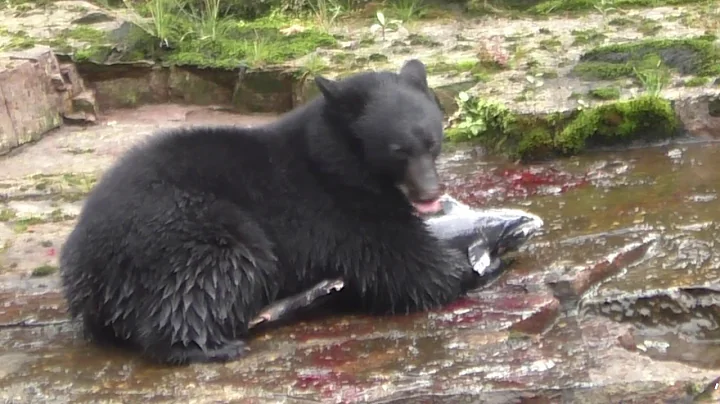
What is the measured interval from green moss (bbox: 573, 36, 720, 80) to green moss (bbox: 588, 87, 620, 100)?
38 centimetres

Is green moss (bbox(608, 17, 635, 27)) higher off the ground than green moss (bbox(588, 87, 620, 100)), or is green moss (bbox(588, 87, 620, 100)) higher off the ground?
green moss (bbox(608, 17, 635, 27))

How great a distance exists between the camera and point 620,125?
6547 millimetres

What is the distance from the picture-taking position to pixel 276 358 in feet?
13.1

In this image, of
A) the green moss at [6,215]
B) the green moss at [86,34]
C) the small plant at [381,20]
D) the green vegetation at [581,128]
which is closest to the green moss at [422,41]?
the small plant at [381,20]

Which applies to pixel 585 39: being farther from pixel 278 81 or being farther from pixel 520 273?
pixel 520 273

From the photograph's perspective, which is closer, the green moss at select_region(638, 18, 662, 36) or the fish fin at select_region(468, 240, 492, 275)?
the fish fin at select_region(468, 240, 492, 275)

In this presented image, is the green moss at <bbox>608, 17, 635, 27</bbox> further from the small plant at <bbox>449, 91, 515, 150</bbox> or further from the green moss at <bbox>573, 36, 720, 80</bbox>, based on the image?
the small plant at <bbox>449, 91, 515, 150</bbox>

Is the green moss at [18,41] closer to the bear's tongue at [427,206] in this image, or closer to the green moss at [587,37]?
the green moss at [587,37]

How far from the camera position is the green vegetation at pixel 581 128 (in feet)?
21.3

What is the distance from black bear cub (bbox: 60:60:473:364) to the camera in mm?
4016

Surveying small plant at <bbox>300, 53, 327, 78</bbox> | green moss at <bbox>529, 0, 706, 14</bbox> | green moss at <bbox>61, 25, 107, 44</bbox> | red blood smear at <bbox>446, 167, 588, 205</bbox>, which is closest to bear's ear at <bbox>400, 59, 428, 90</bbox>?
red blood smear at <bbox>446, 167, 588, 205</bbox>

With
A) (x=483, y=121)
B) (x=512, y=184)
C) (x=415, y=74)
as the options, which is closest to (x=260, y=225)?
(x=415, y=74)

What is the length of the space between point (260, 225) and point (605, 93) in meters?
3.49

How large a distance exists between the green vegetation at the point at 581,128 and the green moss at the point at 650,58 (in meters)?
0.81
